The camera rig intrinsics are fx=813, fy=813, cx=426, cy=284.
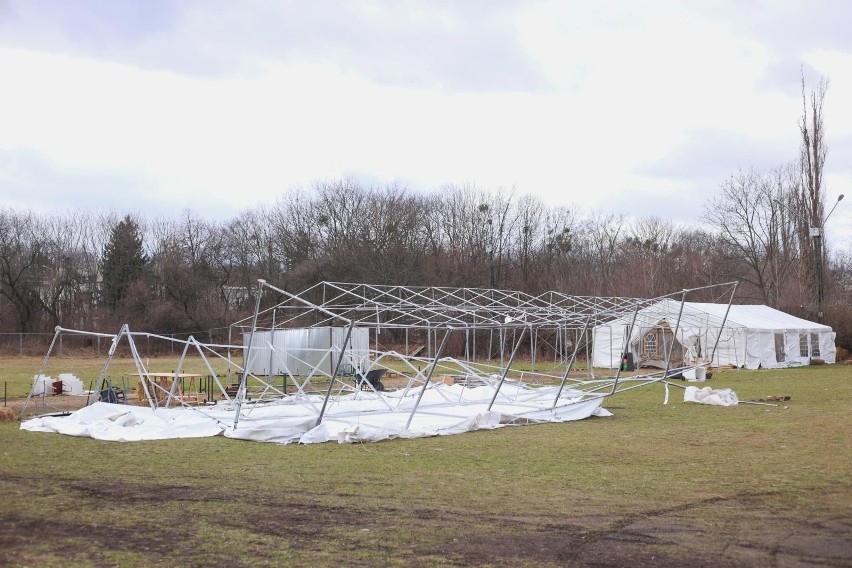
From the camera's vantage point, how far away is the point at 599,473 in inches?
402

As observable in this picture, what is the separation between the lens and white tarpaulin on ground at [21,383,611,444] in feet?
45.1

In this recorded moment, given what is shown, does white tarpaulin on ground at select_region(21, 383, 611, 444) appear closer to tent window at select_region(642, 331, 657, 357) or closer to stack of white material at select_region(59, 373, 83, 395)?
stack of white material at select_region(59, 373, 83, 395)

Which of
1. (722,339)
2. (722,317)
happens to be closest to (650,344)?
(722,339)

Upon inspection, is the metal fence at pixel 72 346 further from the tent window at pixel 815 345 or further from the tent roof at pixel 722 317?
the tent window at pixel 815 345

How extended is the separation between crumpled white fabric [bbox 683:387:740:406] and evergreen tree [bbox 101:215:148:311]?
40.7m

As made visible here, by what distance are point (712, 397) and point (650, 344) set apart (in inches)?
646

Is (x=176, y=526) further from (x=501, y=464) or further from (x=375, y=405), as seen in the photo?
(x=375, y=405)

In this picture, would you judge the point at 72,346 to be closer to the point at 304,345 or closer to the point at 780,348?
the point at 304,345

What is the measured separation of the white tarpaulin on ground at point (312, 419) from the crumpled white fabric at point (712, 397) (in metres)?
3.24

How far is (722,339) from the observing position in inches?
1315

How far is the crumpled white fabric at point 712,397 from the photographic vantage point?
18.9 meters

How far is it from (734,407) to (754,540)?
40.6ft

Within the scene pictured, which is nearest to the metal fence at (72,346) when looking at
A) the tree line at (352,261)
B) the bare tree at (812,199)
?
the tree line at (352,261)

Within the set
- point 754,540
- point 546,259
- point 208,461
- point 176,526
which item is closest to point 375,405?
point 208,461
